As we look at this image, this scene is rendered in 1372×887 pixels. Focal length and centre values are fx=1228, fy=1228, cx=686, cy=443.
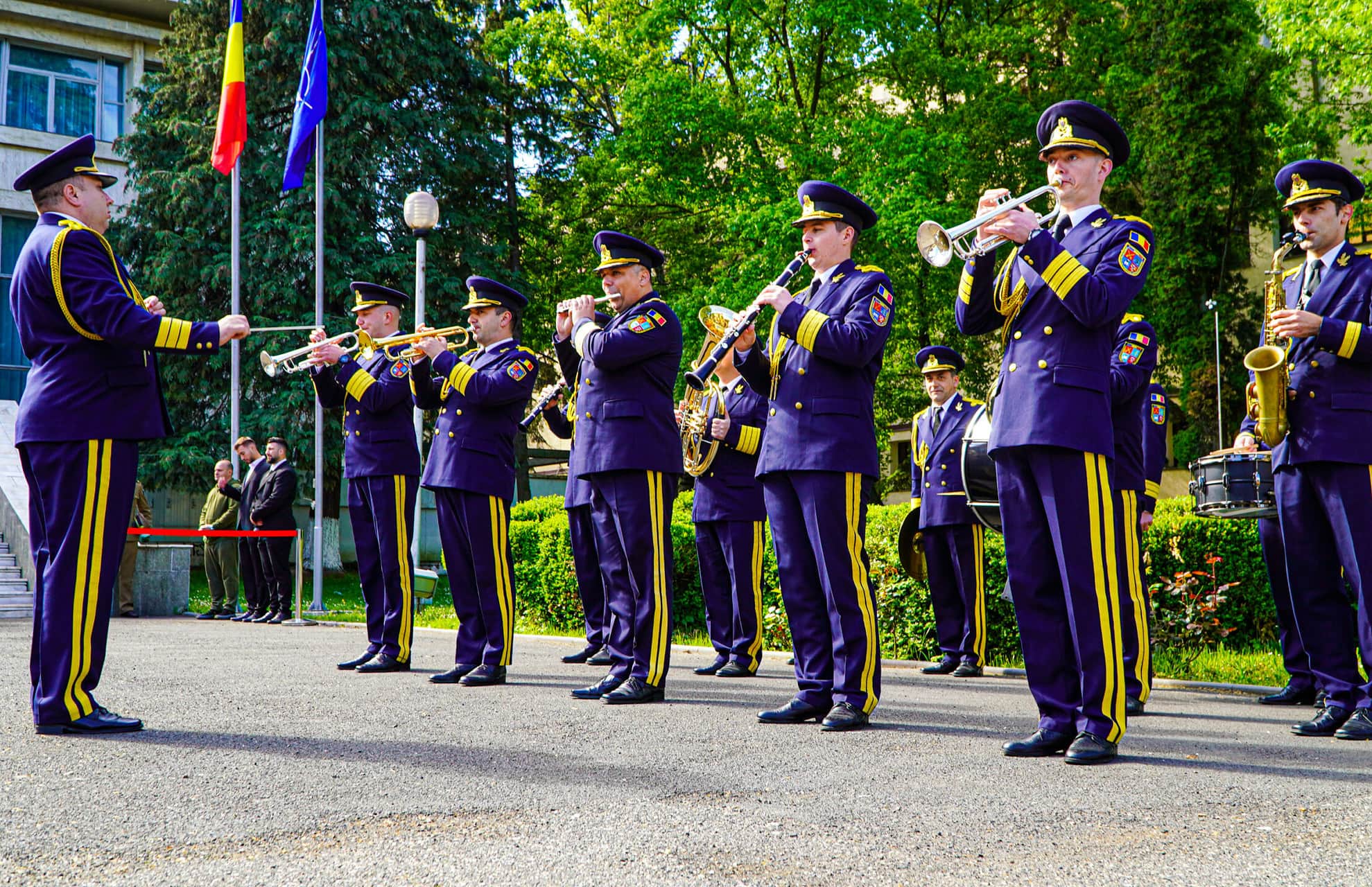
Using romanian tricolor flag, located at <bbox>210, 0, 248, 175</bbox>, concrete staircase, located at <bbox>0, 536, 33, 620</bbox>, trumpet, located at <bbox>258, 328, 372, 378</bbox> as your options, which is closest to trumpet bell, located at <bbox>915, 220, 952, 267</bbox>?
trumpet, located at <bbox>258, 328, 372, 378</bbox>

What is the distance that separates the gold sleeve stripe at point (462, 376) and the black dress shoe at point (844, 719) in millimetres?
2959

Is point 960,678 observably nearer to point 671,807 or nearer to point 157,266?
point 671,807

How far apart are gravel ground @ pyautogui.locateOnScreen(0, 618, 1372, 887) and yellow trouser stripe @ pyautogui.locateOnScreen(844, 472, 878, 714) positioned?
27 centimetres

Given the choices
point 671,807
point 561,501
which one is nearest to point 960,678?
point 671,807

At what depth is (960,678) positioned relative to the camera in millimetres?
7832

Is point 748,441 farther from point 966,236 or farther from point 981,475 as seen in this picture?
point 966,236

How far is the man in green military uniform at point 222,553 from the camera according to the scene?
1575cm

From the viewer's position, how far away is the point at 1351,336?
5184 millimetres

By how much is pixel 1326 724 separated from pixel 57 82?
1256 inches

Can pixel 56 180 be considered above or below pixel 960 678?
above

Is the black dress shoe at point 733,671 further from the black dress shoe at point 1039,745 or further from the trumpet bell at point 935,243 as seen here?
the trumpet bell at point 935,243

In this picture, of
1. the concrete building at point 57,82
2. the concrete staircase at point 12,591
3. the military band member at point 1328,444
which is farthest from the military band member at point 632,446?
the concrete building at point 57,82

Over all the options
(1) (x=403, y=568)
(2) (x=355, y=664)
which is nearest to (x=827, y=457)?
(1) (x=403, y=568)

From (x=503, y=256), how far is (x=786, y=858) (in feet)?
77.4
